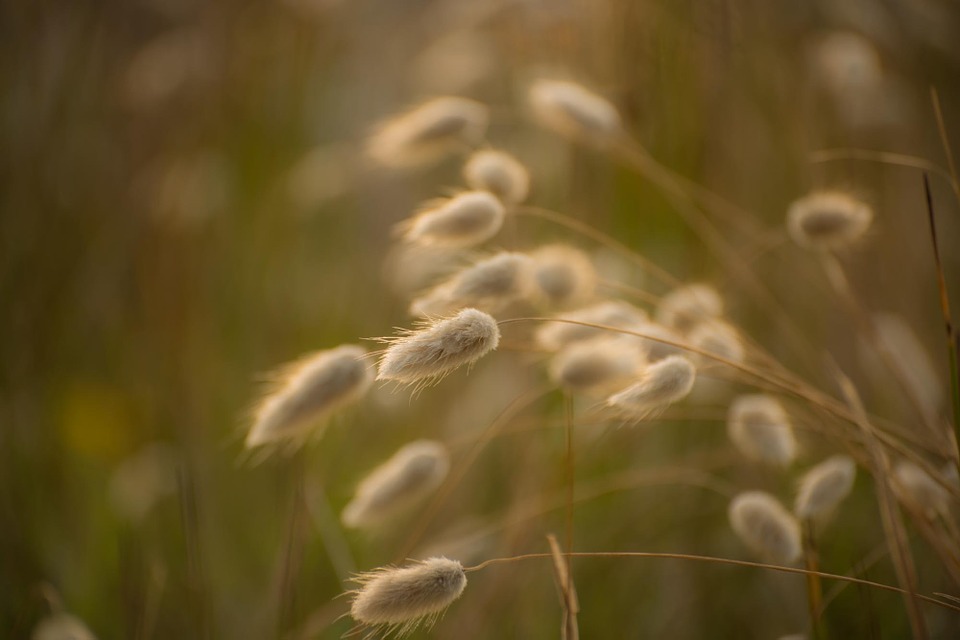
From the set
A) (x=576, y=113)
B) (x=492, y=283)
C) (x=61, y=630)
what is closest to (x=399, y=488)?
(x=492, y=283)

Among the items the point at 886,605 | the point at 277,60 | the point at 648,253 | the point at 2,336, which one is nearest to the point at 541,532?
the point at 886,605

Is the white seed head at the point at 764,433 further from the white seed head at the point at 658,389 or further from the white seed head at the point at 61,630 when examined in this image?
the white seed head at the point at 61,630

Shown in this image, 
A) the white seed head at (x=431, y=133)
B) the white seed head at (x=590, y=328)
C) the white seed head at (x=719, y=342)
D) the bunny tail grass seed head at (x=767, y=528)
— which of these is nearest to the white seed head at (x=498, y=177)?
the white seed head at (x=431, y=133)

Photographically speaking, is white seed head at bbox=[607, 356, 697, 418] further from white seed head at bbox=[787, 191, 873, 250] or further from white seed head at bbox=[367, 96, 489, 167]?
white seed head at bbox=[367, 96, 489, 167]

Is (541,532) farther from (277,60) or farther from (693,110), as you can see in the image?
(277,60)

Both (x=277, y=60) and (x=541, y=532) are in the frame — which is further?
(x=277, y=60)

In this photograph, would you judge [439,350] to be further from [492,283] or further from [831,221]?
[831,221]

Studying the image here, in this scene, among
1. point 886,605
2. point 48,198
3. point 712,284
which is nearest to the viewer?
point 886,605
